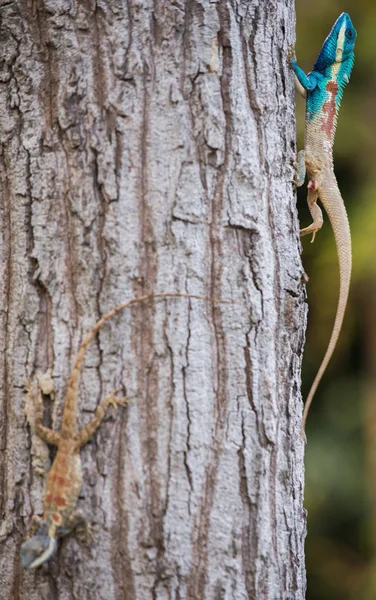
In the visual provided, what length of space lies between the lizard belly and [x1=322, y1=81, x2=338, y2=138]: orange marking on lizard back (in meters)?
1.80

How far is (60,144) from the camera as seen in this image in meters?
1.95

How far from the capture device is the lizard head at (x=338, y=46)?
283cm

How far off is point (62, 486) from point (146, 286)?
0.60 meters

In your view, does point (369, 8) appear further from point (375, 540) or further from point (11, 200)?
point (11, 200)

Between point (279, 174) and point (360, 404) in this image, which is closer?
point (279, 174)

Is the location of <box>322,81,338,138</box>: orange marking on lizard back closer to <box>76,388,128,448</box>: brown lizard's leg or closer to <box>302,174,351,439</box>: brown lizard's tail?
<box>302,174,351,439</box>: brown lizard's tail

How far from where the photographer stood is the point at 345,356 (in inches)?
283

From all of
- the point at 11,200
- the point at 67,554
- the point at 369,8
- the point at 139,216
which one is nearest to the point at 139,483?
the point at 67,554

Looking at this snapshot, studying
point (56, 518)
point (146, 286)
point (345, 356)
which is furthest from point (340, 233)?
point (345, 356)

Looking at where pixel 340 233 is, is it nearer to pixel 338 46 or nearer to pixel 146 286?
pixel 338 46

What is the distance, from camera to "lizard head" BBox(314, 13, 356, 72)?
9.29 feet

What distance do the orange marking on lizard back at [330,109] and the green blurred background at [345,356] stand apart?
3416mm

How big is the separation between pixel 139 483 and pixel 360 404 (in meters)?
5.44

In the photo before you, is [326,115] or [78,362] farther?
[326,115]
